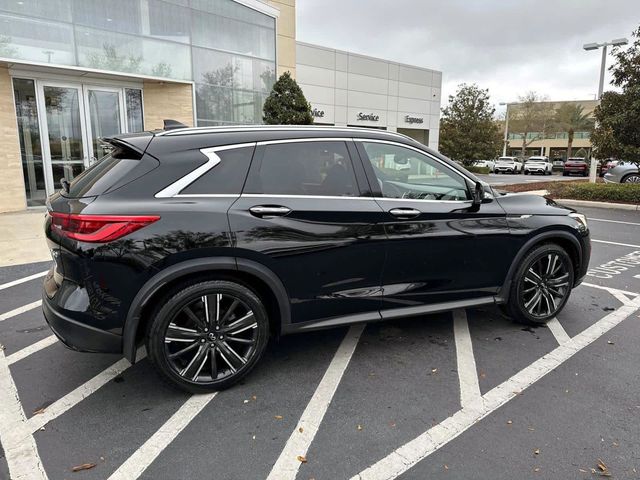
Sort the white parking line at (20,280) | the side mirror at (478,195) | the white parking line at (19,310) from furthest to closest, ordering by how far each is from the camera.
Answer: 1. the white parking line at (20,280)
2. the white parking line at (19,310)
3. the side mirror at (478,195)

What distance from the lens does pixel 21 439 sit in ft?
8.88

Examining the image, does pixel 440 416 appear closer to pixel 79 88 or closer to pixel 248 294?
pixel 248 294

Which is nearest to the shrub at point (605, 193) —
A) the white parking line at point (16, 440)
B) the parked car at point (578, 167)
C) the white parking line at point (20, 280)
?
the white parking line at point (20, 280)

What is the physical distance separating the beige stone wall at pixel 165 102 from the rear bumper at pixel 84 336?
10.8 meters

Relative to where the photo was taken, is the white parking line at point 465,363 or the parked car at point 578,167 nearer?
the white parking line at point 465,363

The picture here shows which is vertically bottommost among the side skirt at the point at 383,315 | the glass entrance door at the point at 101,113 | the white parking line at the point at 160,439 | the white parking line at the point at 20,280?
the white parking line at the point at 160,439

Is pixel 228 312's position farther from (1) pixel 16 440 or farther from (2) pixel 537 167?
(2) pixel 537 167

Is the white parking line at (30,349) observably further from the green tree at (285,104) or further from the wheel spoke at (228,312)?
the green tree at (285,104)

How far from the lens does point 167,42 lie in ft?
40.5

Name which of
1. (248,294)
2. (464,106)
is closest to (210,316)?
(248,294)

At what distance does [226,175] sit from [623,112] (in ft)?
44.1

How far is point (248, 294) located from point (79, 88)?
34.7 feet

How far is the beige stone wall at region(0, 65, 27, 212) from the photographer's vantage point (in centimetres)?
1036

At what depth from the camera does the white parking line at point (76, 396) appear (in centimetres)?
290
